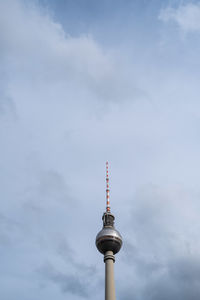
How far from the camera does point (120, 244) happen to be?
3206 inches

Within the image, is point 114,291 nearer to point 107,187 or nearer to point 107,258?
point 107,258

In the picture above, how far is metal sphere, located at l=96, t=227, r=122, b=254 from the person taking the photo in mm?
79750

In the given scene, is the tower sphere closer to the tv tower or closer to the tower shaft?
the tv tower

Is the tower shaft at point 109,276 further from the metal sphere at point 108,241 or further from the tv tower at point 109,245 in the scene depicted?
the metal sphere at point 108,241

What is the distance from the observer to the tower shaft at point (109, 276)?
2908 inches

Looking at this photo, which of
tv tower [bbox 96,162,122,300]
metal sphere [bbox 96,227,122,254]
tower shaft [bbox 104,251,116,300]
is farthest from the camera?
metal sphere [bbox 96,227,122,254]

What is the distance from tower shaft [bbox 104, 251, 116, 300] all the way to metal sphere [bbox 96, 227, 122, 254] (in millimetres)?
1136

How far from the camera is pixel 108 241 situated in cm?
7962

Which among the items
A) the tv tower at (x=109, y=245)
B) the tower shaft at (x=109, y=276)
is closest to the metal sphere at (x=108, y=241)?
the tv tower at (x=109, y=245)

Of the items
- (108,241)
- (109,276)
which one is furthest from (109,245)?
(109,276)

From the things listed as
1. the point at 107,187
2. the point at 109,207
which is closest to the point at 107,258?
the point at 109,207

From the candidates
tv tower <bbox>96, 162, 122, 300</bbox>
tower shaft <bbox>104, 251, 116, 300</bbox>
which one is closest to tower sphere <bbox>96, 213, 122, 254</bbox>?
tv tower <bbox>96, 162, 122, 300</bbox>

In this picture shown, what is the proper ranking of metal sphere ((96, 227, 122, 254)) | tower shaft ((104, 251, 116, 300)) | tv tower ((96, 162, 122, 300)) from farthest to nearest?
metal sphere ((96, 227, 122, 254)) → tv tower ((96, 162, 122, 300)) → tower shaft ((104, 251, 116, 300))

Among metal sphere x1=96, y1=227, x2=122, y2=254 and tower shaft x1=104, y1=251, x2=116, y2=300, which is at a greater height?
metal sphere x1=96, y1=227, x2=122, y2=254
